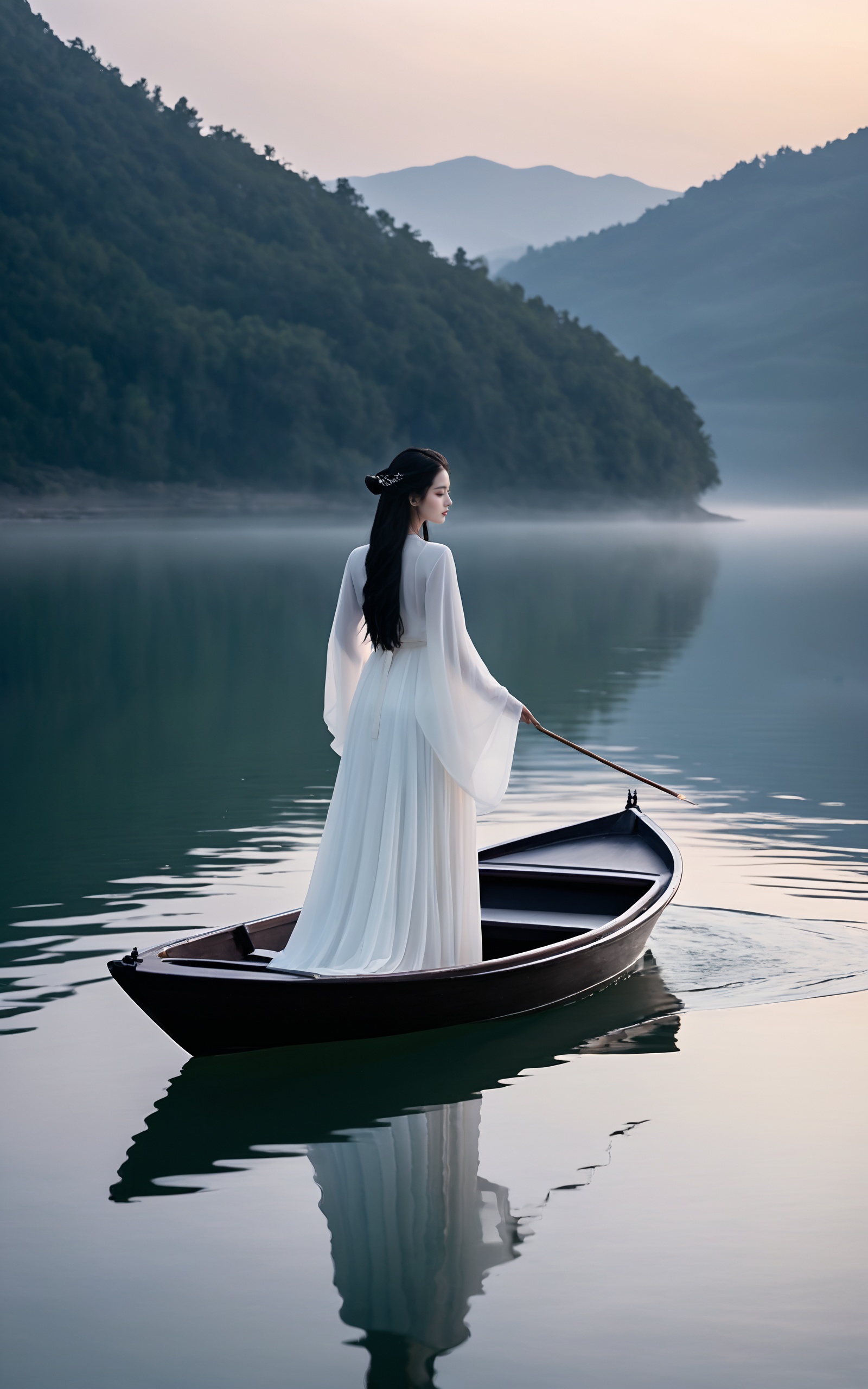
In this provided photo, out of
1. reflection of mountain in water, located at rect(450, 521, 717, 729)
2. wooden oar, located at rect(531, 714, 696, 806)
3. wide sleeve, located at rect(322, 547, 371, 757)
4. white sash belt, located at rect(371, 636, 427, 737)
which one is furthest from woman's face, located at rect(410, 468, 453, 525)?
reflection of mountain in water, located at rect(450, 521, 717, 729)

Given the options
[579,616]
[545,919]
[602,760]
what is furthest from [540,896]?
[579,616]

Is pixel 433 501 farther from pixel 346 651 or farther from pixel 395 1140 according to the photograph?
pixel 395 1140

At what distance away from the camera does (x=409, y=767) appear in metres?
6.15

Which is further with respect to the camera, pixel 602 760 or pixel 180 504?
pixel 180 504

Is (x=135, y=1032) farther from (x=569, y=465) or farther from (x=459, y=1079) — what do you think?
(x=569, y=465)

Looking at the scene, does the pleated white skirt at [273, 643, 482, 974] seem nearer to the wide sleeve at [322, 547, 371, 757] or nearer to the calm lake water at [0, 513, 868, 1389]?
the wide sleeve at [322, 547, 371, 757]

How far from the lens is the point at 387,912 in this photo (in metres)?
6.09

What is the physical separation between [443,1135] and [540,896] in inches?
94.2

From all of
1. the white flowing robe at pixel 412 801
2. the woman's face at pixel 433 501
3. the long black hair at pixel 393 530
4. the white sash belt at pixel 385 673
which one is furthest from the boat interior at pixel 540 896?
the woman's face at pixel 433 501

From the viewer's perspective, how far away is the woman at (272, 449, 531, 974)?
238 inches

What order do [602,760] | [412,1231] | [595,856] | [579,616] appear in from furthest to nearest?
[579,616] < [595,856] < [602,760] < [412,1231]

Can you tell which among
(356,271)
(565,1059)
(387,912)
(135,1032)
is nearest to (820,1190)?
(565,1059)

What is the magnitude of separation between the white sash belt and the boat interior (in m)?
0.98

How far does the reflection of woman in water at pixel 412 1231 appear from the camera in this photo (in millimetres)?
4125
